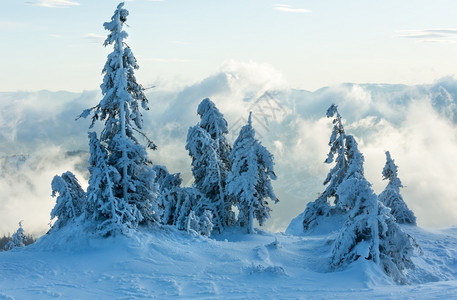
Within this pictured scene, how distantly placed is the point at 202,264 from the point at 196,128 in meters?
18.3

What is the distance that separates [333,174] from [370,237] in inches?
769

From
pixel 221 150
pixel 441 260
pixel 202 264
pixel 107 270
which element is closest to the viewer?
pixel 107 270

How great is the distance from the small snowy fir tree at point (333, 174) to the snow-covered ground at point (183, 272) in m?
14.6

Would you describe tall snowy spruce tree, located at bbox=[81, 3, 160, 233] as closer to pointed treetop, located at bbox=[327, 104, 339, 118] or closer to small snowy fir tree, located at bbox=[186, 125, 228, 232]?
small snowy fir tree, located at bbox=[186, 125, 228, 232]

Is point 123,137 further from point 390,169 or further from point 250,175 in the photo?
point 390,169

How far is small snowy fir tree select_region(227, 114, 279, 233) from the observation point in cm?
3509

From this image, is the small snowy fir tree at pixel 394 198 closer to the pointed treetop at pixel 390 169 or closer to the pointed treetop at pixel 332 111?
the pointed treetop at pixel 390 169

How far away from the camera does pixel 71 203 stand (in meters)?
26.1

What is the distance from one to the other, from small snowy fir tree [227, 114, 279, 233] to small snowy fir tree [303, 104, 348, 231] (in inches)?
311

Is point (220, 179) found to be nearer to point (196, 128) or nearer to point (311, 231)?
point (196, 128)

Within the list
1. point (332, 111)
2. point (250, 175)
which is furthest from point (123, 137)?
point (332, 111)

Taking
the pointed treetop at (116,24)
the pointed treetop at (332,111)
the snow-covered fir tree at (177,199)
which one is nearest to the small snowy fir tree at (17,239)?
the snow-covered fir tree at (177,199)

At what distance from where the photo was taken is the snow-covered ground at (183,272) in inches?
681

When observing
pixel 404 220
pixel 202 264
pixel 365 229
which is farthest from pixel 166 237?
pixel 404 220
